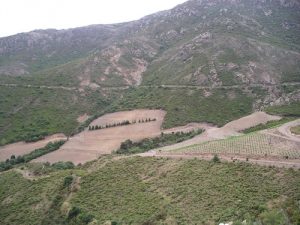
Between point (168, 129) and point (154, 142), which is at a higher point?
point (168, 129)

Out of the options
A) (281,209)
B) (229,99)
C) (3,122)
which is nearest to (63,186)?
(281,209)

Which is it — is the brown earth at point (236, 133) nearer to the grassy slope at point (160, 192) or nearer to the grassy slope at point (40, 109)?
the grassy slope at point (160, 192)

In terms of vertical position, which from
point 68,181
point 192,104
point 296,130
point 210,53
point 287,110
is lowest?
point 287,110

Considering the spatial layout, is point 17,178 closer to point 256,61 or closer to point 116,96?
point 116,96

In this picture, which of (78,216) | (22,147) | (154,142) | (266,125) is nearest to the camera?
(78,216)

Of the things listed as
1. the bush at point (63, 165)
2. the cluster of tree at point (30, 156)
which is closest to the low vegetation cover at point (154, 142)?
the bush at point (63, 165)

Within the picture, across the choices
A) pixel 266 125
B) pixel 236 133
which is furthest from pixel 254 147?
pixel 266 125

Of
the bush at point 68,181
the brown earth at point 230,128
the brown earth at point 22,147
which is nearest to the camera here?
the bush at point 68,181

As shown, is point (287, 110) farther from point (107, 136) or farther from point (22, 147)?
point (22, 147)
